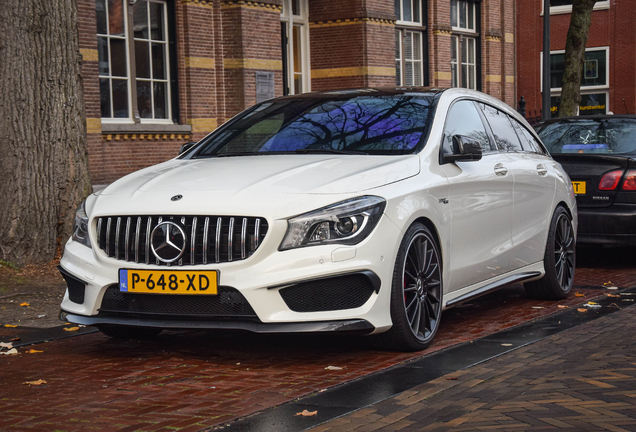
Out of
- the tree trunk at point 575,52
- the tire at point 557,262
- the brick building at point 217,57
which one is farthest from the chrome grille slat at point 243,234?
the tree trunk at point 575,52

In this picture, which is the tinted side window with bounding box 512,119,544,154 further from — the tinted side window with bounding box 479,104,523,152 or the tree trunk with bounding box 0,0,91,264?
the tree trunk with bounding box 0,0,91,264

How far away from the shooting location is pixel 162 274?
16.5 feet

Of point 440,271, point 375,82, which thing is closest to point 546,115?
point 375,82

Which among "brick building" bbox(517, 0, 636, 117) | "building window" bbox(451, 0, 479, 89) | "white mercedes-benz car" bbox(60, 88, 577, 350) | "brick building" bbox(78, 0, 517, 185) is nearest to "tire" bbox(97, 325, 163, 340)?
"white mercedes-benz car" bbox(60, 88, 577, 350)

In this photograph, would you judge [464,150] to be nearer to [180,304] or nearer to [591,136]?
[180,304]

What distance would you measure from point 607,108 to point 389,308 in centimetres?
3864

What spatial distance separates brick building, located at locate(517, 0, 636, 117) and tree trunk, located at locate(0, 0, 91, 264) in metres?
32.2

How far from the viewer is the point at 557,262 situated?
299 inches

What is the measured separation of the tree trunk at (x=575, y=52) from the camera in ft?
61.3

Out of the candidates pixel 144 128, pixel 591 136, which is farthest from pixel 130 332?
pixel 144 128

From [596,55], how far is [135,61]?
28.5 meters

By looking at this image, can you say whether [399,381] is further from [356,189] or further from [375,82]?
[375,82]

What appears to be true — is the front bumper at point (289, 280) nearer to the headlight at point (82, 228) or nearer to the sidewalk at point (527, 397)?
the headlight at point (82, 228)

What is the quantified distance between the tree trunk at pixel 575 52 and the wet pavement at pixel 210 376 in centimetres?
1309
